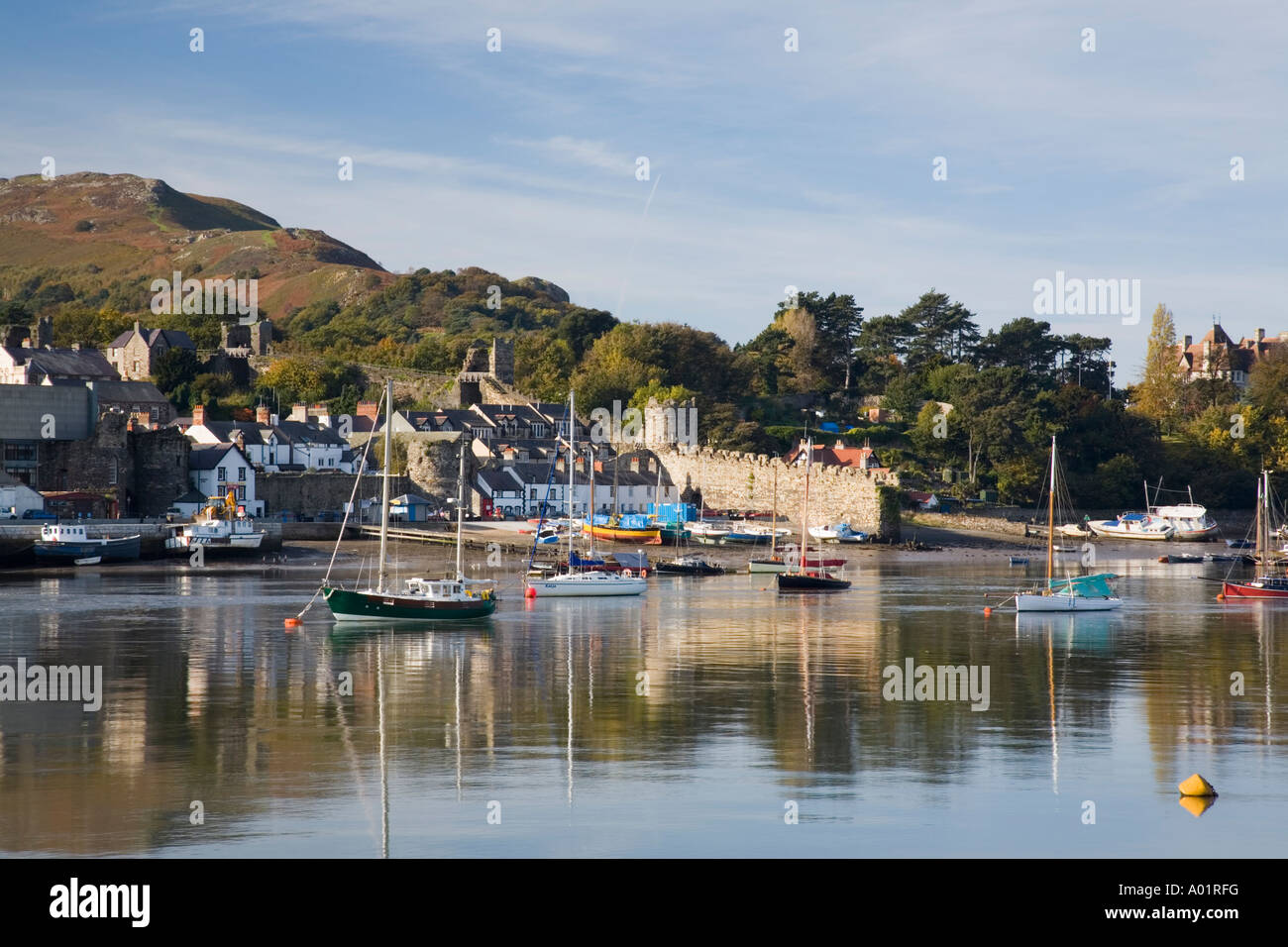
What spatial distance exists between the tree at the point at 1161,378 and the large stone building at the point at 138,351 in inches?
2469

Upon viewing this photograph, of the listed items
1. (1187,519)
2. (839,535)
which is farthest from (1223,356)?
(839,535)

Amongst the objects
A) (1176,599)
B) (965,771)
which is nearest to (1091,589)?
(1176,599)

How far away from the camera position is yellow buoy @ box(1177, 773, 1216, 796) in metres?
17.5

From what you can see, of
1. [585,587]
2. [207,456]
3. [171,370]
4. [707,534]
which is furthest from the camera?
[171,370]

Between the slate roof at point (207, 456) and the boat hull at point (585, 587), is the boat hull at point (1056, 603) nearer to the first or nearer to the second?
the boat hull at point (585, 587)

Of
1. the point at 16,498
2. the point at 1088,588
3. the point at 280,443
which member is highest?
the point at 280,443

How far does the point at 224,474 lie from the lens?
6706 cm

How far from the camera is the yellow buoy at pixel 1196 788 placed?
1745 centimetres

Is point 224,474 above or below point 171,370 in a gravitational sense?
below

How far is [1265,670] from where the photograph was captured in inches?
1105

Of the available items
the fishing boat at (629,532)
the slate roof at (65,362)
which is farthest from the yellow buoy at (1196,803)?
the slate roof at (65,362)

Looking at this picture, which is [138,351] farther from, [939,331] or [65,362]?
[939,331]

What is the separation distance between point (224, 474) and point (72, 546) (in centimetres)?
1590

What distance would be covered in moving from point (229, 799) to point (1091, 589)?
2902 cm
